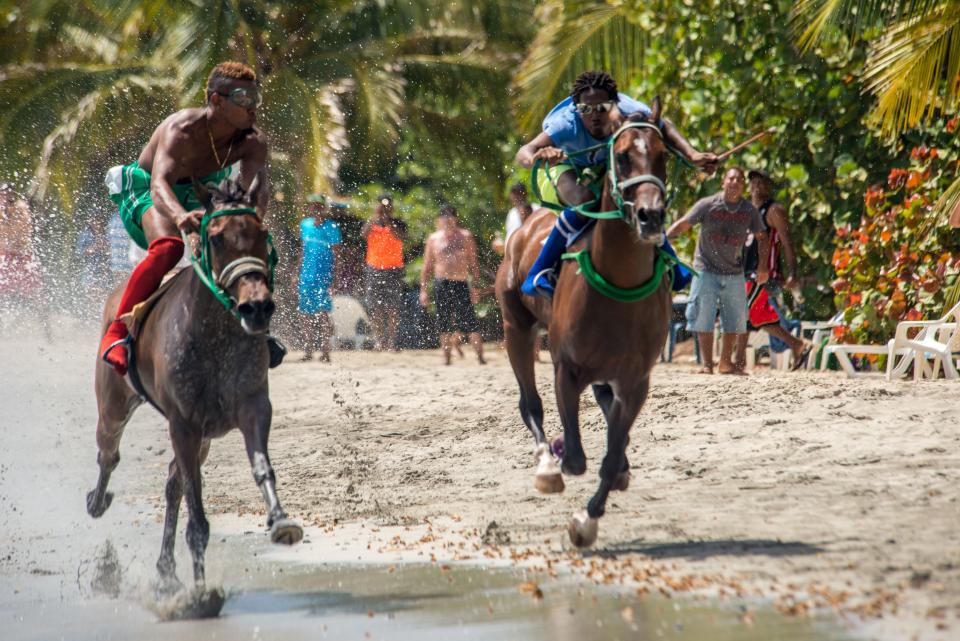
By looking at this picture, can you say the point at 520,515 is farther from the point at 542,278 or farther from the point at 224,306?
the point at 224,306

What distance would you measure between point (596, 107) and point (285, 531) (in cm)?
290

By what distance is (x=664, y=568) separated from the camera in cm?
641

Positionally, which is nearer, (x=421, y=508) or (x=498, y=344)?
(x=421, y=508)

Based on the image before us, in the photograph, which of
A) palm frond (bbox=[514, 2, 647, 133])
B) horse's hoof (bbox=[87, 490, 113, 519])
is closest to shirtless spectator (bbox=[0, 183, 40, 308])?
palm frond (bbox=[514, 2, 647, 133])

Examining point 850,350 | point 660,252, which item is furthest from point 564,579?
point 850,350

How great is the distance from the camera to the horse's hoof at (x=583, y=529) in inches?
276

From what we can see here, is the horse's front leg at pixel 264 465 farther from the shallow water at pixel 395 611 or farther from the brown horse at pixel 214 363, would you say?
the shallow water at pixel 395 611

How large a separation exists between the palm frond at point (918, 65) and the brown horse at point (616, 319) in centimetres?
472

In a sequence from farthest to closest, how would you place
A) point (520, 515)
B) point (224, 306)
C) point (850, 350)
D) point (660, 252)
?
point (850, 350), point (520, 515), point (660, 252), point (224, 306)

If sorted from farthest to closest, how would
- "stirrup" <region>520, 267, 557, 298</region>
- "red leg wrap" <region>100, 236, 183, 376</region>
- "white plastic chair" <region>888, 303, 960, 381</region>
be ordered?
1. "white plastic chair" <region>888, 303, 960, 381</region>
2. "stirrup" <region>520, 267, 557, 298</region>
3. "red leg wrap" <region>100, 236, 183, 376</region>

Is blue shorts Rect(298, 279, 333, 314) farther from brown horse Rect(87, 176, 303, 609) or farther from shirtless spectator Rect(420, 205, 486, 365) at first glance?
brown horse Rect(87, 176, 303, 609)

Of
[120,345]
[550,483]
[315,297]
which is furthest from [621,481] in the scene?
[315,297]

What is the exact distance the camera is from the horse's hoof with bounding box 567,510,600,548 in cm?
700

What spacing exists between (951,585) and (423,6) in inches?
656
